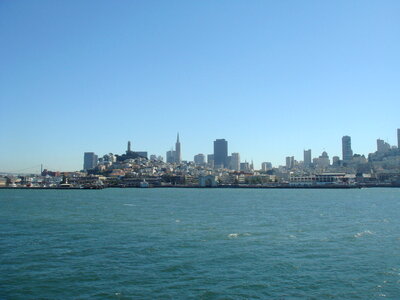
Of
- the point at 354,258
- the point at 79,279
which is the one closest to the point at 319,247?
the point at 354,258

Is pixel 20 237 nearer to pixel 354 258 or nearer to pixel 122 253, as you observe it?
pixel 122 253

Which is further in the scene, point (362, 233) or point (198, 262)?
point (362, 233)

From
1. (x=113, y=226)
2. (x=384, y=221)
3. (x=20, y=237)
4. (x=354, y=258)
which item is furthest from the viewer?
(x=384, y=221)

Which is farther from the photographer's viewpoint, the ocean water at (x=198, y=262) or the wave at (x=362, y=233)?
the wave at (x=362, y=233)

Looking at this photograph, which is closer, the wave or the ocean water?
Result: the ocean water

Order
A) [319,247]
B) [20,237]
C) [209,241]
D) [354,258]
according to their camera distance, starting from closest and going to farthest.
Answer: [354,258] < [319,247] < [209,241] < [20,237]

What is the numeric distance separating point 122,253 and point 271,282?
773 centimetres

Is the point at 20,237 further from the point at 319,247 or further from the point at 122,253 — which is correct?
the point at 319,247

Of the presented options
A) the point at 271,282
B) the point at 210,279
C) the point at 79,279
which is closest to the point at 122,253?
the point at 79,279

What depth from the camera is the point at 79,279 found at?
1518cm

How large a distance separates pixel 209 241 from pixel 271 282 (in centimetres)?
805

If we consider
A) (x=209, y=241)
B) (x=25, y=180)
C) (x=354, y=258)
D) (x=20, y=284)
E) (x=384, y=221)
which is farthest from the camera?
(x=25, y=180)

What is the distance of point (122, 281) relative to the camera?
1499 cm

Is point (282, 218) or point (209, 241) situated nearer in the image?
point (209, 241)
